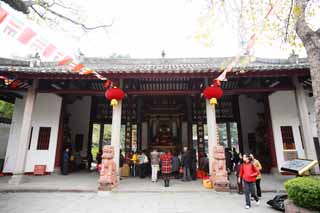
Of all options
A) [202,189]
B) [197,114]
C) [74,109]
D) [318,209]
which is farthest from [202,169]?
[74,109]

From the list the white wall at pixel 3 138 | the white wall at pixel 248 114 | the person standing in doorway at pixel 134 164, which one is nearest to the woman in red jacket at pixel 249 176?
the person standing in doorway at pixel 134 164

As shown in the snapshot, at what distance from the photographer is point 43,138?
809 cm

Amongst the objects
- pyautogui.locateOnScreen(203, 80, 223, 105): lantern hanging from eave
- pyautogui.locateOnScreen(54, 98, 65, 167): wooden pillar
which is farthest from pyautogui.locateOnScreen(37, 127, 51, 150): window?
pyautogui.locateOnScreen(203, 80, 223, 105): lantern hanging from eave

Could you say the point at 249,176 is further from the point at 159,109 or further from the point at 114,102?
the point at 159,109

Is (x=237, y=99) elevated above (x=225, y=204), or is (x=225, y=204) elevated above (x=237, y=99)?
(x=237, y=99)

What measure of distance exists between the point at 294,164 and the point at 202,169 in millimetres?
3438

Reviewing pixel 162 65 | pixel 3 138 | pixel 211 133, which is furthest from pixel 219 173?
pixel 3 138

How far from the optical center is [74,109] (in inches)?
415

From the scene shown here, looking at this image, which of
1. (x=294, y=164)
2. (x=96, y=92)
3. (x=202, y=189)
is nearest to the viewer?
(x=294, y=164)

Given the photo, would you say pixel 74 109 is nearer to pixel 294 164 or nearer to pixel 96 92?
pixel 96 92

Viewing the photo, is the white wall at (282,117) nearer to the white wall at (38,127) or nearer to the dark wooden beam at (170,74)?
the dark wooden beam at (170,74)

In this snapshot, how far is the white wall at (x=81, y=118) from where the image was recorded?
10.4 m

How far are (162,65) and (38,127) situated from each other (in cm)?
609

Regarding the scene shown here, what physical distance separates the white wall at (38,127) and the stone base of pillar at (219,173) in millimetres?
6646
